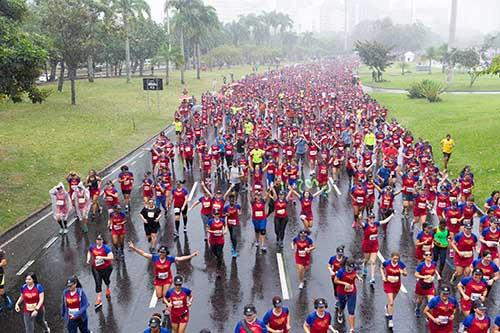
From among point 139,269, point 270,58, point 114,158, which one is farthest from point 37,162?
point 270,58

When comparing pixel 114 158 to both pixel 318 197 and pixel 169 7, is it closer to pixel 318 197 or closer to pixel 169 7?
pixel 318 197

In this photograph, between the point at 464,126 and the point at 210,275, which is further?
the point at 464,126

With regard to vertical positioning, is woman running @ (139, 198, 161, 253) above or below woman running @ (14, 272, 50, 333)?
above

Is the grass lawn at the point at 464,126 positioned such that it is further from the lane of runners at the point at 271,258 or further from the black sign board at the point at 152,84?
the black sign board at the point at 152,84

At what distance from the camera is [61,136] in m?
28.4

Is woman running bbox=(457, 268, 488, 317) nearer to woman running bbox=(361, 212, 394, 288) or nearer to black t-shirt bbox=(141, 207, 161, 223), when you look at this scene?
woman running bbox=(361, 212, 394, 288)

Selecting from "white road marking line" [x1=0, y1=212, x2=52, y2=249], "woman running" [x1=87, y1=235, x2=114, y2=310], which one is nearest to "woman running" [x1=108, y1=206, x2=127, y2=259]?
"woman running" [x1=87, y1=235, x2=114, y2=310]

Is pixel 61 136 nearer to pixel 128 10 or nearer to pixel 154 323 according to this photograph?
pixel 154 323

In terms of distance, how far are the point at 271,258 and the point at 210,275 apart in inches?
67.5

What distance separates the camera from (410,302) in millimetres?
10258

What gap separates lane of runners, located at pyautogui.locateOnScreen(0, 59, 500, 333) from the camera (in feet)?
28.7

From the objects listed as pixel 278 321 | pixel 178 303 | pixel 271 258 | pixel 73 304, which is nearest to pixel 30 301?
pixel 73 304

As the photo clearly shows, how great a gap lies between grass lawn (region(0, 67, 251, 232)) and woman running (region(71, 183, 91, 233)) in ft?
9.00

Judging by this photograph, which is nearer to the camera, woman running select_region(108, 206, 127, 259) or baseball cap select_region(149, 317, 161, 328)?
baseball cap select_region(149, 317, 161, 328)
